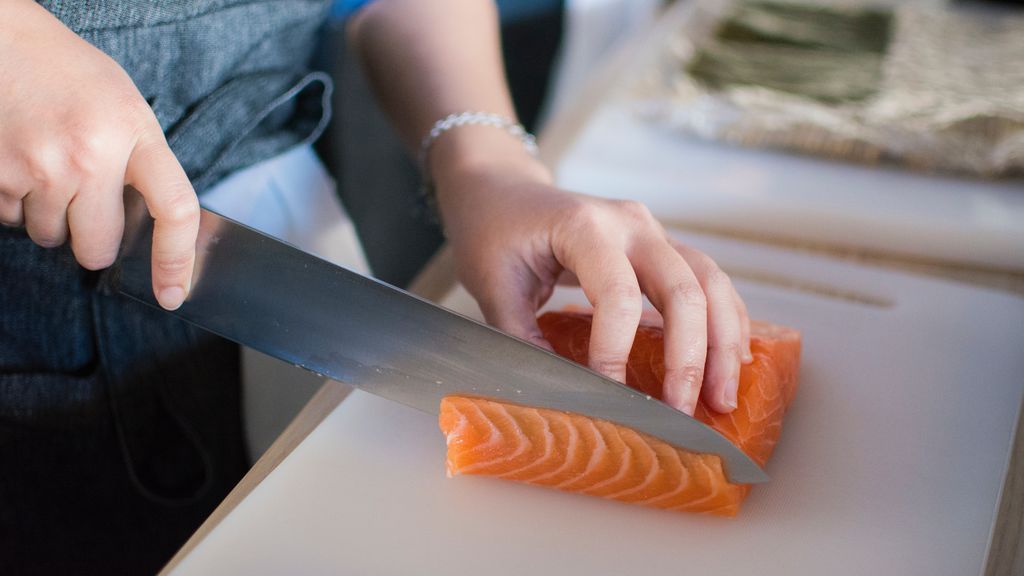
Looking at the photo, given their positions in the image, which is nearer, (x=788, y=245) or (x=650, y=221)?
(x=650, y=221)

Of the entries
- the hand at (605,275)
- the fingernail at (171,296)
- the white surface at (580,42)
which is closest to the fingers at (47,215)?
the fingernail at (171,296)

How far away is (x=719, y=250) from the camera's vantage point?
141 centimetres

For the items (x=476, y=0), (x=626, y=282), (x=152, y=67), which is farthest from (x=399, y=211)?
(x=626, y=282)

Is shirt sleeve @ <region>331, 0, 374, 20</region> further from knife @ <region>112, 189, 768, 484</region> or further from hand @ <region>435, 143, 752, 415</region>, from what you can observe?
knife @ <region>112, 189, 768, 484</region>

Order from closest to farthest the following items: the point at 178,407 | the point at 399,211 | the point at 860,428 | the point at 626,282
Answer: the point at 626,282
the point at 860,428
the point at 178,407
the point at 399,211

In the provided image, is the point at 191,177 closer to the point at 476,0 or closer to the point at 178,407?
the point at 178,407

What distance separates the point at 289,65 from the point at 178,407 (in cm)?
50

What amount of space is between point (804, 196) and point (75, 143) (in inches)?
42.7

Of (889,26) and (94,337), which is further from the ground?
(889,26)

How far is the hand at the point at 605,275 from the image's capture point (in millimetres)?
932

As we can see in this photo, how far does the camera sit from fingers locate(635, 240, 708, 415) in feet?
3.05

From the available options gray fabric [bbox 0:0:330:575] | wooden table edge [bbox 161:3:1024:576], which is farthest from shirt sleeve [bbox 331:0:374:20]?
wooden table edge [bbox 161:3:1024:576]

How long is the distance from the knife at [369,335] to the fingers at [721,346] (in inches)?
2.4

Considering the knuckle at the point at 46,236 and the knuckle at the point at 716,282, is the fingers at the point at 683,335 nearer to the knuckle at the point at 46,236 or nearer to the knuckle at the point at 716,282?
the knuckle at the point at 716,282
